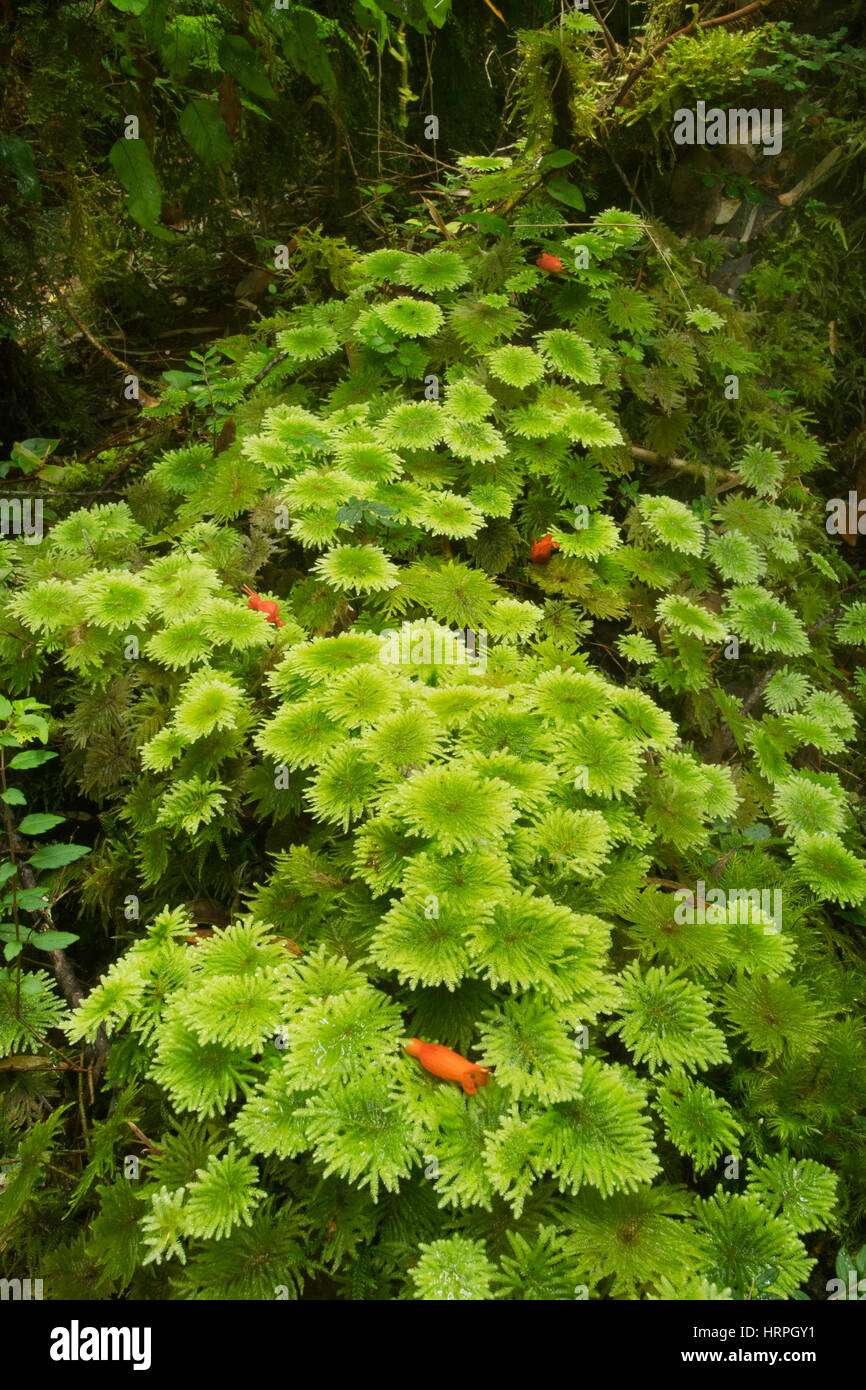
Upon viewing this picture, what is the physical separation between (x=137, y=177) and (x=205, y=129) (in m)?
0.33

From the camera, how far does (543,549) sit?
284cm

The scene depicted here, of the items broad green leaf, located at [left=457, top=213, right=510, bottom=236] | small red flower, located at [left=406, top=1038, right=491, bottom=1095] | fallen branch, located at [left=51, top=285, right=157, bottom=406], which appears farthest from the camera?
fallen branch, located at [left=51, top=285, right=157, bottom=406]

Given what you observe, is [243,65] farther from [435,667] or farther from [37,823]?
[37,823]

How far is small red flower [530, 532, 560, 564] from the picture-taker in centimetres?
284

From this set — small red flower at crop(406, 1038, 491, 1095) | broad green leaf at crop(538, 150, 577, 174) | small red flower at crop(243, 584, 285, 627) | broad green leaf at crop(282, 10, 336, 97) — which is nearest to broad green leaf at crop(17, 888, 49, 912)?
small red flower at crop(243, 584, 285, 627)

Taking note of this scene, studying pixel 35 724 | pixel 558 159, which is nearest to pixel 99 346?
pixel 558 159

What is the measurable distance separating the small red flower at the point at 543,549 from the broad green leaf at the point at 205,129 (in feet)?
5.90

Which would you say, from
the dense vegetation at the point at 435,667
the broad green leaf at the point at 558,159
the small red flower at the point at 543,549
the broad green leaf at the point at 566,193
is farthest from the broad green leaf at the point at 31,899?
the broad green leaf at the point at 558,159

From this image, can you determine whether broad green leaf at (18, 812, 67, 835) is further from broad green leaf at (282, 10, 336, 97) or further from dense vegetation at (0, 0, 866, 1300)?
broad green leaf at (282, 10, 336, 97)

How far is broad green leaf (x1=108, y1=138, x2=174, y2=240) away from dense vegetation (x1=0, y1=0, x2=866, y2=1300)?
0.02 m

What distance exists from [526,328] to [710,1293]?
3.52 m

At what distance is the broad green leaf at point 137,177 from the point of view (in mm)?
2650

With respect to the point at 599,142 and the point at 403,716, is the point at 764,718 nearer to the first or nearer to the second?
the point at 403,716

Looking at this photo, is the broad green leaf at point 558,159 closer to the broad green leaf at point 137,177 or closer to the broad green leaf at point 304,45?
the broad green leaf at point 304,45
